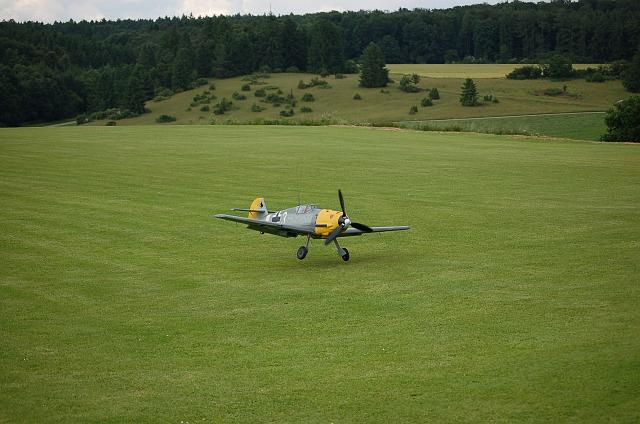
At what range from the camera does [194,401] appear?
41.4ft

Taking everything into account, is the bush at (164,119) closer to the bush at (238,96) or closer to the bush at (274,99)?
the bush at (238,96)

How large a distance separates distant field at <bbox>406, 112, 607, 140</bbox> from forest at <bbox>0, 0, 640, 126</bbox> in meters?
57.4

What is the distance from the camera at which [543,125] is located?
7912 centimetres

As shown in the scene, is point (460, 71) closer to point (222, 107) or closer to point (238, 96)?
point (238, 96)

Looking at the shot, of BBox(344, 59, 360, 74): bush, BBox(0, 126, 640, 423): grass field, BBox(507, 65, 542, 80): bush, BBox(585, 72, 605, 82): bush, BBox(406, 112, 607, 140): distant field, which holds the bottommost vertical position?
BBox(406, 112, 607, 140): distant field

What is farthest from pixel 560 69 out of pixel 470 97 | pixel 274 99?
pixel 274 99

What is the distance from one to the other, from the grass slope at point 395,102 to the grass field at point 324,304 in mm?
54813

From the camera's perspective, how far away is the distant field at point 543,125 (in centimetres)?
6731

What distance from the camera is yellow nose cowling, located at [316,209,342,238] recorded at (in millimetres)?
20375

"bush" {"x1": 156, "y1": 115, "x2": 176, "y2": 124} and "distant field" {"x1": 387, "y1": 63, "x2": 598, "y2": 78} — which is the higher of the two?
"distant field" {"x1": 387, "y1": 63, "x2": 598, "y2": 78}

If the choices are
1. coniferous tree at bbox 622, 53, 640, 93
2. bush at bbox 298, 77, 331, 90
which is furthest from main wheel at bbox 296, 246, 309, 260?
bush at bbox 298, 77, 331, 90

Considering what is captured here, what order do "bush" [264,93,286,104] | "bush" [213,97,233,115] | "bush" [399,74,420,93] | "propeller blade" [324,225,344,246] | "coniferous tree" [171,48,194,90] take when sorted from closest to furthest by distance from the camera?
"propeller blade" [324,225,344,246]
"bush" [213,97,233,115]
"bush" [264,93,286,104]
"bush" [399,74,420,93]
"coniferous tree" [171,48,194,90]

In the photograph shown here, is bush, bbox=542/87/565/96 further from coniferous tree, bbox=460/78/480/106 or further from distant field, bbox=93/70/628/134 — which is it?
coniferous tree, bbox=460/78/480/106

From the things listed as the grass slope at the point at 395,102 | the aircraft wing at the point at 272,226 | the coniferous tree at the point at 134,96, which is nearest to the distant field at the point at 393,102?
the grass slope at the point at 395,102
